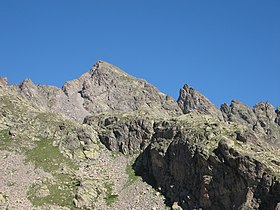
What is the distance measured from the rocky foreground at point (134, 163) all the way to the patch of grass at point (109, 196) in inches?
9.3

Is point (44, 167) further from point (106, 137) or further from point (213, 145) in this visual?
point (213, 145)

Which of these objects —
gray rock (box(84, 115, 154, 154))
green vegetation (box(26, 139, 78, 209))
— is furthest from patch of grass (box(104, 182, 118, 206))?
gray rock (box(84, 115, 154, 154))

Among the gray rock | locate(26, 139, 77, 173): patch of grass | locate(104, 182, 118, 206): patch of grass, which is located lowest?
locate(104, 182, 118, 206): patch of grass

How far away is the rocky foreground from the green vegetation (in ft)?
0.72

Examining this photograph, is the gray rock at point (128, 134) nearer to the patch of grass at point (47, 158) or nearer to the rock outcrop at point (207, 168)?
the rock outcrop at point (207, 168)

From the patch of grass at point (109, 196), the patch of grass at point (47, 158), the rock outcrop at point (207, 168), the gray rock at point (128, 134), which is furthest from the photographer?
the gray rock at point (128, 134)

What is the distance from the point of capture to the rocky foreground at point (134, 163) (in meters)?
89.0

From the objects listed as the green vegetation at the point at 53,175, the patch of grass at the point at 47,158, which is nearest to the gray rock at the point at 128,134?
the patch of grass at the point at 47,158

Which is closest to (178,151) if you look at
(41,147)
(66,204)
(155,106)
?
(66,204)

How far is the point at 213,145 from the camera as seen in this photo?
322 feet

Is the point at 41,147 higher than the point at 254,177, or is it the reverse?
the point at 41,147

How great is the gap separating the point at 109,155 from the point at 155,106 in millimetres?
A: 71875

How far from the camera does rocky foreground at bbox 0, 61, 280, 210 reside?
8900 cm

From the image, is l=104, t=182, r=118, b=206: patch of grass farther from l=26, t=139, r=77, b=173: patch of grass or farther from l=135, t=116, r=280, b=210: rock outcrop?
l=26, t=139, r=77, b=173: patch of grass
